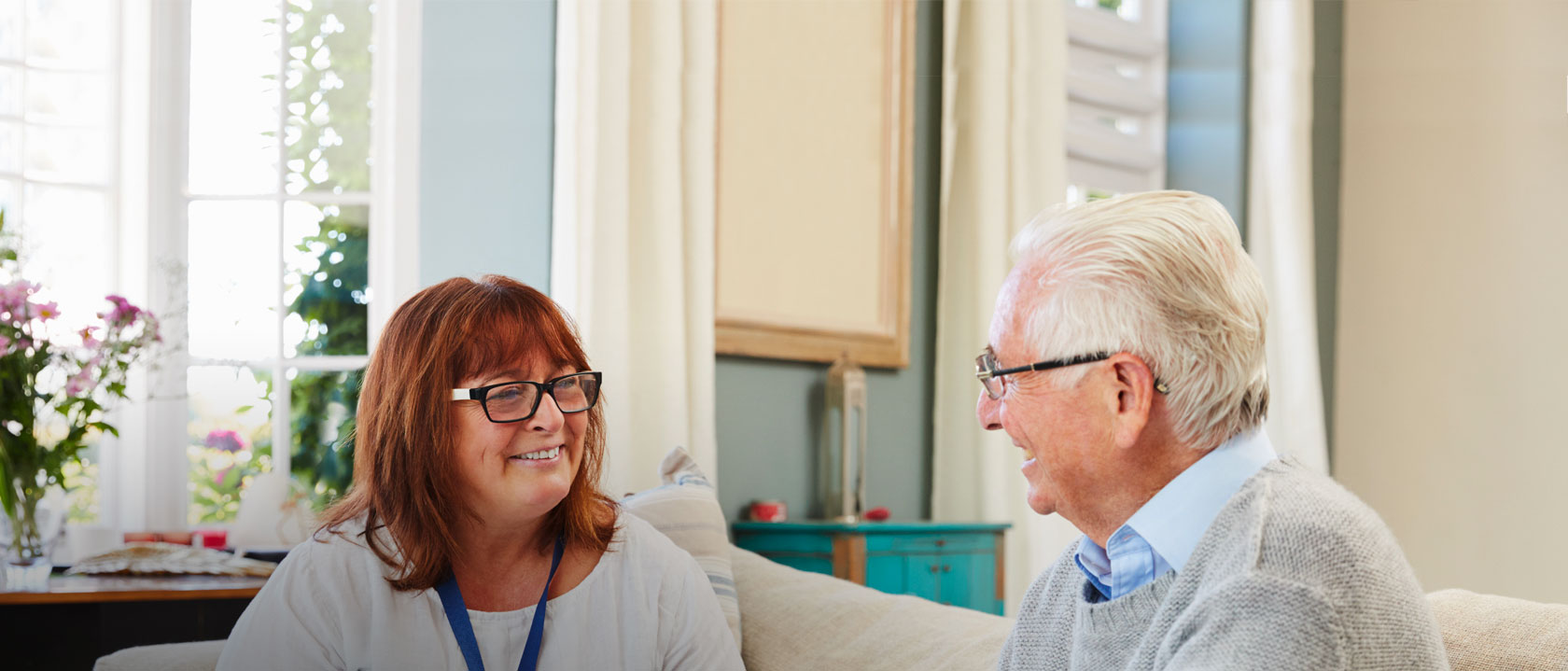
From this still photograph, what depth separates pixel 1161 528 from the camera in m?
1.07

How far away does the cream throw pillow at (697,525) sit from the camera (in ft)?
6.80

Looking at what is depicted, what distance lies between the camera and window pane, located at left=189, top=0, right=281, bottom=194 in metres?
3.06

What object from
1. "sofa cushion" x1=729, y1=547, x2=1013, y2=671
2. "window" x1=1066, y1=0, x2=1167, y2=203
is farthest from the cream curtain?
"sofa cushion" x1=729, y1=547, x2=1013, y2=671

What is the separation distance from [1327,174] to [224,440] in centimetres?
410

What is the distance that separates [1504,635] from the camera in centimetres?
127

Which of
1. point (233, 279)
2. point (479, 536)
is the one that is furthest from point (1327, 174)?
point (479, 536)

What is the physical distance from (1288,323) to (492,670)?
3.68 m

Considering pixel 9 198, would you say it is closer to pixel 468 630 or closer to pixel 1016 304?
pixel 468 630

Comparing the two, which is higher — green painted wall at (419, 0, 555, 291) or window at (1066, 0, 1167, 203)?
window at (1066, 0, 1167, 203)

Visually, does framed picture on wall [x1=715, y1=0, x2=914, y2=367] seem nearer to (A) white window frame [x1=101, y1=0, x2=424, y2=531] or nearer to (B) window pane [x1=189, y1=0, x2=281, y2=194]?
(A) white window frame [x1=101, y1=0, x2=424, y2=531]

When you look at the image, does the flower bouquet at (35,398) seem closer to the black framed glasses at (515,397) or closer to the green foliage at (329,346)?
the green foliage at (329,346)

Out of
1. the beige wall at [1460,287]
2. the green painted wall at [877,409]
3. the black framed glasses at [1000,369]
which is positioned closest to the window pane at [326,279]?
the green painted wall at [877,409]

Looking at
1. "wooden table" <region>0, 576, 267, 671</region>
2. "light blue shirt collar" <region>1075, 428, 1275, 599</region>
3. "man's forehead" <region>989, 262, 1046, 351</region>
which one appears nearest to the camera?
"light blue shirt collar" <region>1075, 428, 1275, 599</region>

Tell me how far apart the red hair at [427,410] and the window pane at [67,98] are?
68.3 inches
